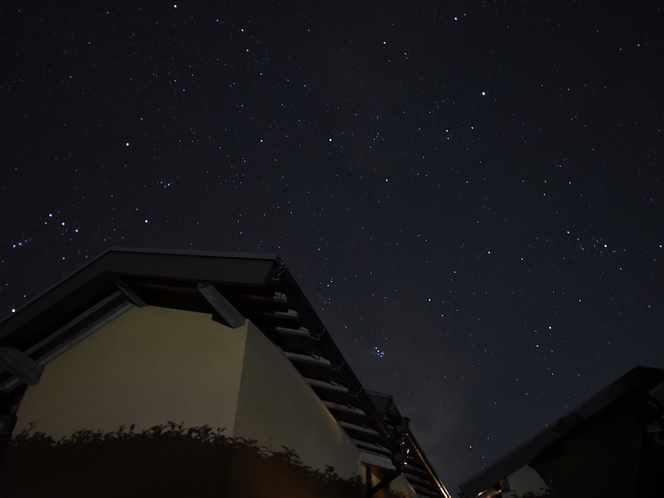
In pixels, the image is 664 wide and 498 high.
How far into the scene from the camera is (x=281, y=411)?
5.57 m

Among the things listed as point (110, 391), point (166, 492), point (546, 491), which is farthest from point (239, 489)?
point (546, 491)

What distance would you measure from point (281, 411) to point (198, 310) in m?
1.49

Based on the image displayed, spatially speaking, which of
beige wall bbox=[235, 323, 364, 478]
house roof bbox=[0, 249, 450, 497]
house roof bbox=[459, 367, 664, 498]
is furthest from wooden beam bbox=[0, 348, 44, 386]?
house roof bbox=[459, 367, 664, 498]

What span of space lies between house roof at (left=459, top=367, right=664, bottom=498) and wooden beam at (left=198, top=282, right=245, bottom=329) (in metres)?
5.61

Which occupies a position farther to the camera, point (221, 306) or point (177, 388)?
point (177, 388)

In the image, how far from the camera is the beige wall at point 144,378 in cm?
487

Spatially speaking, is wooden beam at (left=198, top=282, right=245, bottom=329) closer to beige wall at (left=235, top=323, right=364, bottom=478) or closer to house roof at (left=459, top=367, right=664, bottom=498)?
beige wall at (left=235, top=323, right=364, bottom=478)

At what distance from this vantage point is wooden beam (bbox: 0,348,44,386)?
5.96m

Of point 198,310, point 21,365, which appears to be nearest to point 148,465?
point 198,310

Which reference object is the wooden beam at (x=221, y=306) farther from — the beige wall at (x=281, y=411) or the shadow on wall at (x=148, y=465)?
the shadow on wall at (x=148, y=465)

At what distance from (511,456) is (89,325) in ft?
23.4

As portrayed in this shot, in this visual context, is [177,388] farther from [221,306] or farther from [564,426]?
[564,426]

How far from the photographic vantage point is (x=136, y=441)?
4.89 metres

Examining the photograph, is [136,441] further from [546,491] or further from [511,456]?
[546,491]
